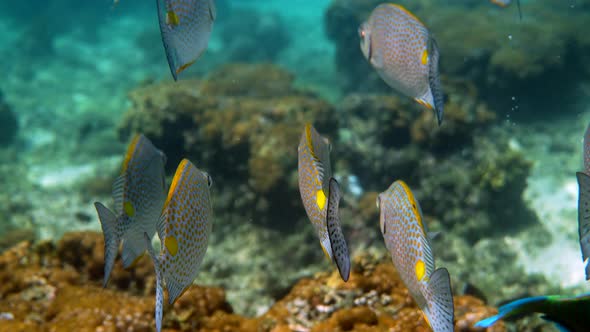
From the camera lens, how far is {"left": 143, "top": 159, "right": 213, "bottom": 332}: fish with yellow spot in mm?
1473

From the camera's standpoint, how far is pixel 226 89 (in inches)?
389

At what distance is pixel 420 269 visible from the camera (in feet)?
4.88

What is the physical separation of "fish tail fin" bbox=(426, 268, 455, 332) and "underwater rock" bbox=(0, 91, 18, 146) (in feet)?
46.5

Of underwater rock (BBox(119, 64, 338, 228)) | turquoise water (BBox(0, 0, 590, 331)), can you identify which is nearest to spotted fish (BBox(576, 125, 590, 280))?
turquoise water (BBox(0, 0, 590, 331))

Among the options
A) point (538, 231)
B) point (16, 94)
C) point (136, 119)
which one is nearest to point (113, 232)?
point (136, 119)

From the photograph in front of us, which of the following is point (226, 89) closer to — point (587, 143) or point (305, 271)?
point (305, 271)

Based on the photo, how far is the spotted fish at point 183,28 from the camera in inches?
70.4

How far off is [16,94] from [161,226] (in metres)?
18.4

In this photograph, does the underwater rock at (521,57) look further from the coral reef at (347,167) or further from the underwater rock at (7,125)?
the underwater rock at (7,125)

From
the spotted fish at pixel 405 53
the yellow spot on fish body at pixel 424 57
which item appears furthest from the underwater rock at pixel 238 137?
the yellow spot on fish body at pixel 424 57

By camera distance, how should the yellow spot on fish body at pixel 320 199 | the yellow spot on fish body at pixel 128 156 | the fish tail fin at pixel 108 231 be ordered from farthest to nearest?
the yellow spot on fish body at pixel 128 156, the fish tail fin at pixel 108 231, the yellow spot on fish body at pixel 320 199

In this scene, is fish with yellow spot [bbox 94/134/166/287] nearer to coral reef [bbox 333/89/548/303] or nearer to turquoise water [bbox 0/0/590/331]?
turquoise water [bbox 0/0/590/331]

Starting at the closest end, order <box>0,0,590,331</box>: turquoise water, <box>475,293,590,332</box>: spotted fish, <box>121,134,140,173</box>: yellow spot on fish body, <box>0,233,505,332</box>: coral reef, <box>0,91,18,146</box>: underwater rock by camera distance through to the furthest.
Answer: <box>475,293,590,332</box>: spotted fish
<box>121,134,140,173</box>: yellow spot on fish body
<box>0,233,505,332</box>: coral reef
<box>0,0,590,331</box>: turquoise water
<box>0,91,18,146</box>: underwater rock

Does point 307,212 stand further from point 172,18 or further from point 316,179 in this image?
point 172,18
